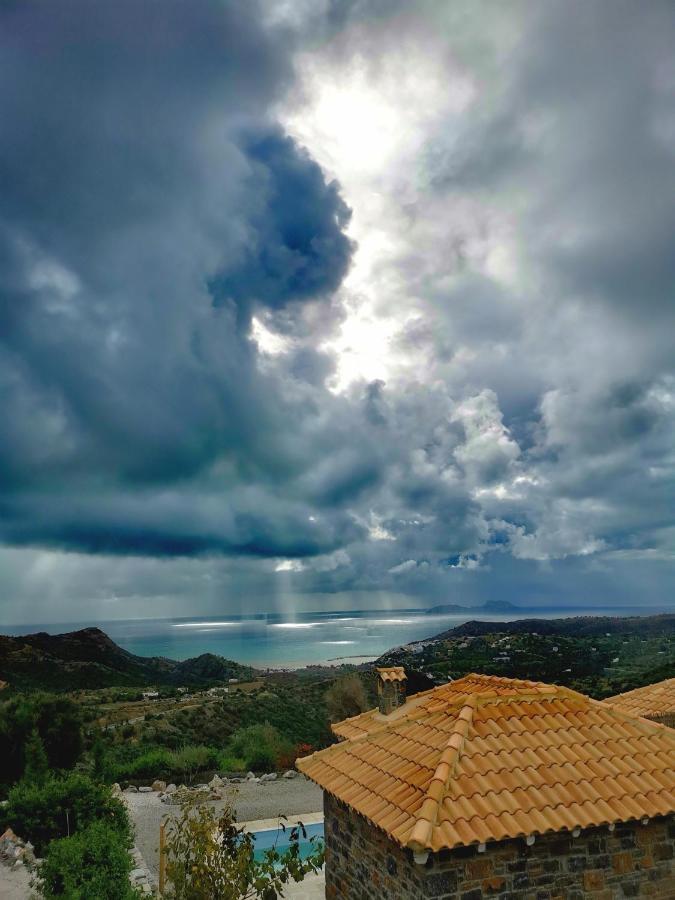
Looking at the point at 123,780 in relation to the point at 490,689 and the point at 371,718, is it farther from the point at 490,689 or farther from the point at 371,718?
the point at 490,689

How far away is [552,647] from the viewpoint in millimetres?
60750

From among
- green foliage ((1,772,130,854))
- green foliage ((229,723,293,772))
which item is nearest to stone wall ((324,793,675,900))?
green foliage ((1,772,130,854))

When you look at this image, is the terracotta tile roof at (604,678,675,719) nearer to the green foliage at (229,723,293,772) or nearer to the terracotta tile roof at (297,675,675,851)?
the terracotta tile roof at (297,675,675,851)

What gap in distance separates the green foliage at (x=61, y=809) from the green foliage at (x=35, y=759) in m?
2.20

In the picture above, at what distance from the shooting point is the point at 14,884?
13.4m

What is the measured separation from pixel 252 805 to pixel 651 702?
1539cm

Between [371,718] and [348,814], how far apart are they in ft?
7.86

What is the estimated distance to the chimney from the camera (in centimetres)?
1049

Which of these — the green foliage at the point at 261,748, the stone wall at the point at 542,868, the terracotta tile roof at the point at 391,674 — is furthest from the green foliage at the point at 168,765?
the stone wall at the point at 542,868

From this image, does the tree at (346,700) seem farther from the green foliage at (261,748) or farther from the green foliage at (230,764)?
the green foliage at (230,764)

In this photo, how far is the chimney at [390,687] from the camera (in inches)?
413

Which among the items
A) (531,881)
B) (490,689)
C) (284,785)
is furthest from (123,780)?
(531,881)

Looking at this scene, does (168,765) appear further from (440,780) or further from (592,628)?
(592,628)

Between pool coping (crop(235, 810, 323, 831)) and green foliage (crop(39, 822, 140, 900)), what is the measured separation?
965 cm
